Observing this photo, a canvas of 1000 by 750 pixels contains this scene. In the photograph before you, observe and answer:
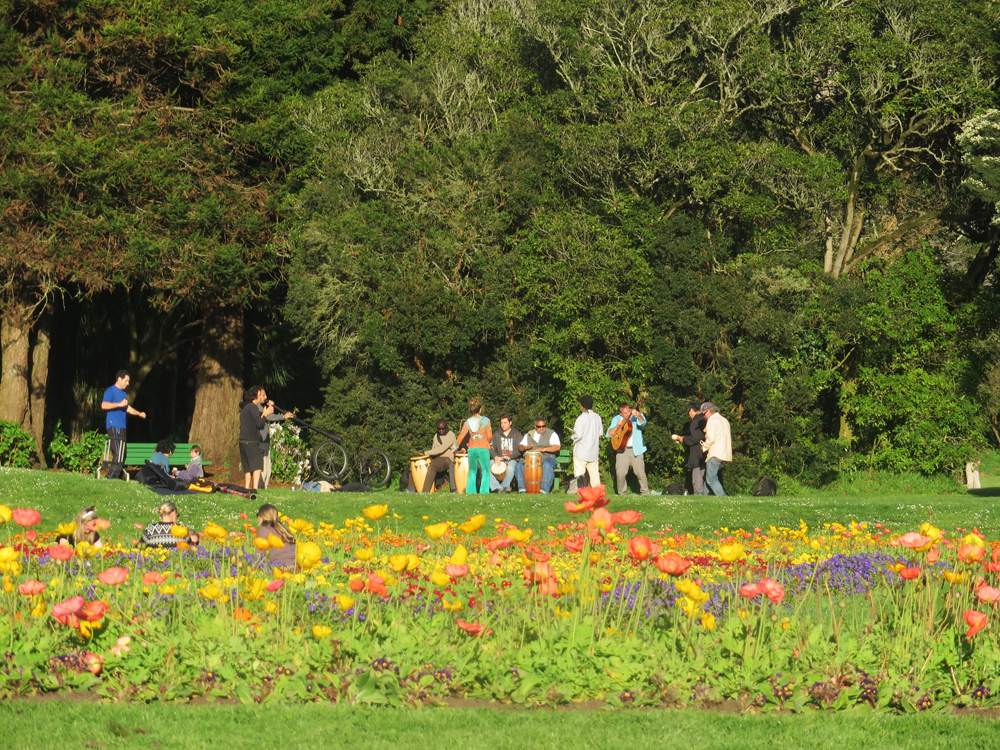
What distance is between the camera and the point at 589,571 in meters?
6.77

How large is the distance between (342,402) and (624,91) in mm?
7638

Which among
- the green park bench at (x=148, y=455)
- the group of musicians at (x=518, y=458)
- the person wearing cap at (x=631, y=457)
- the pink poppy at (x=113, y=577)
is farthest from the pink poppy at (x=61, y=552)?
the green park bench at (x=148, y=455)

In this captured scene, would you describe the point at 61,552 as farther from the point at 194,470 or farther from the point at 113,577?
the point at 194,470

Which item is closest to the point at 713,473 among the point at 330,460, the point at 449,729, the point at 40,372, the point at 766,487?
the point at 766,487

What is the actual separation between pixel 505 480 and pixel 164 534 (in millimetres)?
9352

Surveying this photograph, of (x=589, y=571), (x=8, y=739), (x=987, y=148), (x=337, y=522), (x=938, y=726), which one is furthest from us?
(x=987, y=148)

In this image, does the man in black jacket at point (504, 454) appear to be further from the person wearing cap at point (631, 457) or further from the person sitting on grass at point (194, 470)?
the person sitting on grass at point (194, 470)

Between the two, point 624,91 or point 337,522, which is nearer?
point 337,522

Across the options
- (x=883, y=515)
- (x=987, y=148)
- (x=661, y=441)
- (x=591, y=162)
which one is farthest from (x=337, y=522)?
(x=987, y=148)

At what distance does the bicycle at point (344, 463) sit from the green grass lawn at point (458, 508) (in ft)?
17.0

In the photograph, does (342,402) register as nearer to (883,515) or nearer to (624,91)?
(624,91)

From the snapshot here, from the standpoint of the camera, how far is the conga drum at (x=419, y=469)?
1892 cm

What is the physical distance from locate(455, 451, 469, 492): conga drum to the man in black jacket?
0.42 m

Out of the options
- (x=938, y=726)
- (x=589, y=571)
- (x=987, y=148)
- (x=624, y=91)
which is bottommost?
(x=938, y=726)
